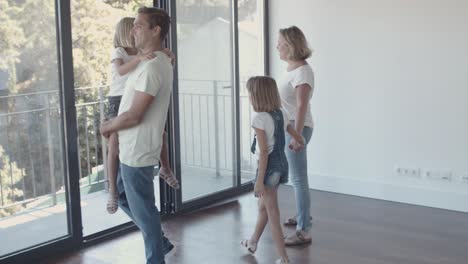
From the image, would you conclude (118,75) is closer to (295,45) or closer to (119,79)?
(119,79)

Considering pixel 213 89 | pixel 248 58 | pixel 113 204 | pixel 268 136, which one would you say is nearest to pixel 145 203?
pixel 113 204

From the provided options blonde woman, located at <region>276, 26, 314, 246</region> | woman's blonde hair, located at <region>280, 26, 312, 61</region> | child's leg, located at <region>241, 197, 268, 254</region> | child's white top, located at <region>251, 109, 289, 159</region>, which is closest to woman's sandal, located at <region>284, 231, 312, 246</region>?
blonde woman, located at <region>276, 26, 314, 246</region>

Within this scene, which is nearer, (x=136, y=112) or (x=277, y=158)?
(x=136, y=112)

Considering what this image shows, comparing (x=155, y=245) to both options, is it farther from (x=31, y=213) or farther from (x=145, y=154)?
(x=31, y=213)

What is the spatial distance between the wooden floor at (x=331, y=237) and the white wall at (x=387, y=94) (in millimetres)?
299

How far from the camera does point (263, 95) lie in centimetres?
322

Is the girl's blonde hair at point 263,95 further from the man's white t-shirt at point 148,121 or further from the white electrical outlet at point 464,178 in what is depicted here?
the white electrical outlet at point 464,178

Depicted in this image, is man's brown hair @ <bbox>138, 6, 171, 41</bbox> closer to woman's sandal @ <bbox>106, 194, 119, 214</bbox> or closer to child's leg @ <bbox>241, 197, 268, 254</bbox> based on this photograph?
woman's sandal @ <bbox>106, 194, 119, 214</bbox>

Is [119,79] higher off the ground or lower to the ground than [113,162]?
higher

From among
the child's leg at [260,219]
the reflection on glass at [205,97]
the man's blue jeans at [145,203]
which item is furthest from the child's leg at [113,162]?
the reflection on glass at [205,97]

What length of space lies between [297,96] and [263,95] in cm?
46

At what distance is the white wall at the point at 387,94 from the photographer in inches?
179

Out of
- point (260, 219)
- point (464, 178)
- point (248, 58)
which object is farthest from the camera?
point (248, 58)

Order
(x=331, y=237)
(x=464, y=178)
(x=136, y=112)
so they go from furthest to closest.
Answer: (x=464, y=178) → (x=331, y=237) → (x=136, y=112)
